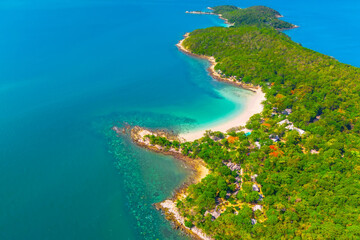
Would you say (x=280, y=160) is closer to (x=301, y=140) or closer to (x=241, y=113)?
(x=301, y=140)

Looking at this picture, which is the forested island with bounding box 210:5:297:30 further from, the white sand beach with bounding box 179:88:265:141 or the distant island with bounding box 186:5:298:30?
the white sand beach with bounding box 179:88:265:141

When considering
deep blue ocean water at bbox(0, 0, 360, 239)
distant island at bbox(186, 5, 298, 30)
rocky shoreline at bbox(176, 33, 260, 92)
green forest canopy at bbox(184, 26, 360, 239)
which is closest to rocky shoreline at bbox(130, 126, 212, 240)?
deep blue ocean water at bbox(0, 0, 360, 239)

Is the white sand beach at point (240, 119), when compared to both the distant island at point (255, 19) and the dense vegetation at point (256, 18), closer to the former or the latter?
the distant island at point (255, 19)

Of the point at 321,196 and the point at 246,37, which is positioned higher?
the point at 246,37

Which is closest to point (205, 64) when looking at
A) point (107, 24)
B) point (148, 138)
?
point (148, 138)

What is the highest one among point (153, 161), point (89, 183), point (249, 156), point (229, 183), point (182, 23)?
point (182, 23)

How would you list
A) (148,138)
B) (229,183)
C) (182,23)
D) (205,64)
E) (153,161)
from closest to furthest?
(229,183) → (153,161) → (148,138) → (205,64) → (182,23)

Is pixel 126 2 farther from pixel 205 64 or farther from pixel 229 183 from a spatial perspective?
pixel 229 183

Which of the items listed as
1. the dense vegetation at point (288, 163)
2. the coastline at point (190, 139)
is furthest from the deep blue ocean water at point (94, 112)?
the dense vegetation at point (288, 163)

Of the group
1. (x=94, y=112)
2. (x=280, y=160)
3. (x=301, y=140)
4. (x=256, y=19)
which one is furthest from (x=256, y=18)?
(x=280, y=160)
